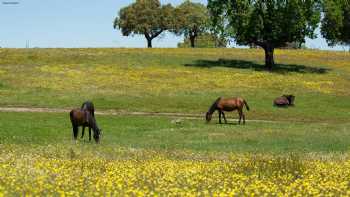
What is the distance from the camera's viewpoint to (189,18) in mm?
138375

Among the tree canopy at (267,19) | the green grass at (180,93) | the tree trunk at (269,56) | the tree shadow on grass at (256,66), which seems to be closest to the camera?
the green grass at (180,93)

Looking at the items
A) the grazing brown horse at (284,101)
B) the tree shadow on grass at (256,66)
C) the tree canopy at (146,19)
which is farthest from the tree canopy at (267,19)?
the tree canopy at (146,19)

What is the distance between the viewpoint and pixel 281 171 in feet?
51.3

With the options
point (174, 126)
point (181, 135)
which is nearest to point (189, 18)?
point (174, 126)

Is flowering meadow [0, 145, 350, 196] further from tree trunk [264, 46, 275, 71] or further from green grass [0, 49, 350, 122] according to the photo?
tree trunk [264, 46, 275, 71]

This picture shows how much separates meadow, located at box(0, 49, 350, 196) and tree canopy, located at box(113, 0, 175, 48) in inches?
1327

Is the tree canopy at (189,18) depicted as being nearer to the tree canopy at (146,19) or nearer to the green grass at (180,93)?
the tree canopy at (146,19)

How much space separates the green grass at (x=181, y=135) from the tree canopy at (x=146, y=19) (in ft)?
306

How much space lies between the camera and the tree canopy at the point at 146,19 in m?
132

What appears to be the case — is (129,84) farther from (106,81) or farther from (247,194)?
(247,194)

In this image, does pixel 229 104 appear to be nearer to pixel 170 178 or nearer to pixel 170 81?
pixel 170 81

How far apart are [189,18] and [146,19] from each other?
11.8 m

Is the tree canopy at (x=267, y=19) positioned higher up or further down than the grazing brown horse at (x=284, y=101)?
higher up

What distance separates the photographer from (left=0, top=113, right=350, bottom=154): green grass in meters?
25.7
